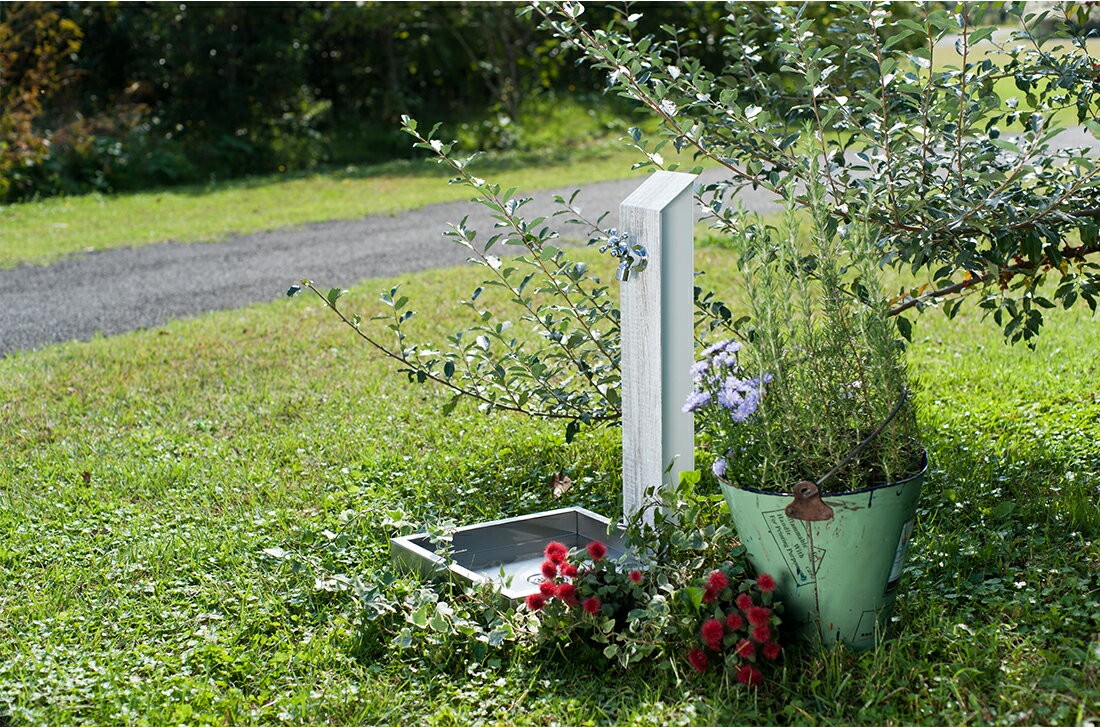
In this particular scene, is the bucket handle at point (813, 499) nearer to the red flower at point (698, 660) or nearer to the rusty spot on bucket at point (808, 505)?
the rusty spot on bucket at point (808, 505)

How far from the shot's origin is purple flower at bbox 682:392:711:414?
8.91ft

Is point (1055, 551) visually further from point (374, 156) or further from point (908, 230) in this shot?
point (374, 156)

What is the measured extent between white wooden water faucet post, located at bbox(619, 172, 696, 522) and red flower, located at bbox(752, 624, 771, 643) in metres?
0.55

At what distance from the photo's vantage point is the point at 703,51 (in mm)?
18281

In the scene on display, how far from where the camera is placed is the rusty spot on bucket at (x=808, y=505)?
8.16ft

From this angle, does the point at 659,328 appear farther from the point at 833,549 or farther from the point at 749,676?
the point at 749,676

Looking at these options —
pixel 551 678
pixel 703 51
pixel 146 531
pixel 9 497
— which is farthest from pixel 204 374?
pixel 703 51

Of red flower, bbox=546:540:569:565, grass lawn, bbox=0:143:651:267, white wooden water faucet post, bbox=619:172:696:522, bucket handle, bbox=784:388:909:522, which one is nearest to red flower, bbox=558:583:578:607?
red flower, bbox=546:540:569:565

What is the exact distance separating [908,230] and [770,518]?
45.0 inches

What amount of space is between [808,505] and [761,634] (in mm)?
300

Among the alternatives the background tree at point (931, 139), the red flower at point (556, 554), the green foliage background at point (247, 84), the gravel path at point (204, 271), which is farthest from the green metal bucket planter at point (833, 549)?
the green foliage background at point (247, 84)

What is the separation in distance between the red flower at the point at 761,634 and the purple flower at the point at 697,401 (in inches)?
20.9

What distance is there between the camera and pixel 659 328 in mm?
2906

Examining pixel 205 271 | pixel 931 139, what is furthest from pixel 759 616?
pixel 205 271
